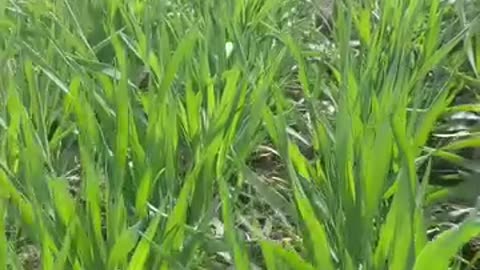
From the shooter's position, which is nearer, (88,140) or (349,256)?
(349,256)

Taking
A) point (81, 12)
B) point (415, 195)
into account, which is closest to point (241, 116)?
point (415, 195)

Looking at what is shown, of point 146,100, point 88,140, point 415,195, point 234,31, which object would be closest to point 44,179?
point 88,140

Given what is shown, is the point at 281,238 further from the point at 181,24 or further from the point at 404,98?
the point at 181,24

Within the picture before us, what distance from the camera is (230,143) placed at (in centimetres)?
100

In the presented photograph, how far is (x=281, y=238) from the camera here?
1.04m

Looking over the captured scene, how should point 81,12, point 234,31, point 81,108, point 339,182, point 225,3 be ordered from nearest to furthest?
point 339,182 → point 81,108 → point 234,31 → point 225,3 → point 81,12

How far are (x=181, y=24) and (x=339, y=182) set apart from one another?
51cm

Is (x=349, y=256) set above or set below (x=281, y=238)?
above

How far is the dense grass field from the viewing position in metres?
0.80

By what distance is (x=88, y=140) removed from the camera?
917 millimetres

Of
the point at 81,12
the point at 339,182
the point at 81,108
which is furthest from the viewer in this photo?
the point at 81,12

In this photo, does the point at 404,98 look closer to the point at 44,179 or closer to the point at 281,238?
the point at 281,238

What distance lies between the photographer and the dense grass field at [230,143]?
2.61 ft

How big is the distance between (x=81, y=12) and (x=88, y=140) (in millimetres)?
572
